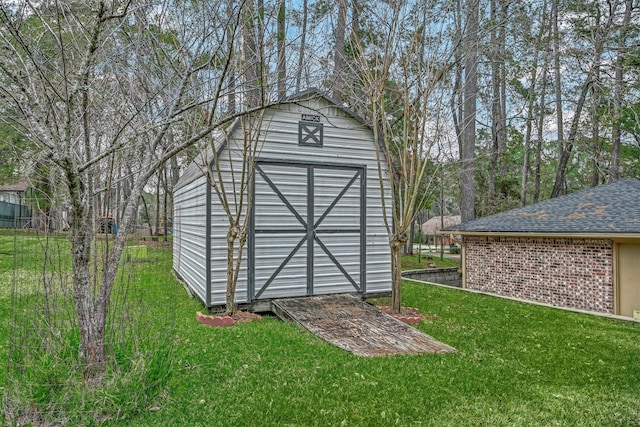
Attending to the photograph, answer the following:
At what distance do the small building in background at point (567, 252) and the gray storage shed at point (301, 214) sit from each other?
4443 millimetres

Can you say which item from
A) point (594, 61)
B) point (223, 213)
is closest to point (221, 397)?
point (223, 213)

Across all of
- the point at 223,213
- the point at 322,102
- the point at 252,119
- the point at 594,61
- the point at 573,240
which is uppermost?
the point at 594,61

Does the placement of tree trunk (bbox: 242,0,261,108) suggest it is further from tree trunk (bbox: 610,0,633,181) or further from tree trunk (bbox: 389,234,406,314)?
tree trunk (bbox: 610,0,633,181)

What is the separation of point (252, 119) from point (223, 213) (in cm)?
145

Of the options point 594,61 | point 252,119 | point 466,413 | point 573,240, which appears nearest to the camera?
point 466,413

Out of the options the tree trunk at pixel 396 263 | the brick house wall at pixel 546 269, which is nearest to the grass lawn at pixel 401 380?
the tree trunk at pixel 396 263

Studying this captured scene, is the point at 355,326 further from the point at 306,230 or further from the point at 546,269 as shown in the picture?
the point at 546,269

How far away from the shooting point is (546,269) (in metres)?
9.40

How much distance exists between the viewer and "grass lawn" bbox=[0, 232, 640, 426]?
3.01 metres

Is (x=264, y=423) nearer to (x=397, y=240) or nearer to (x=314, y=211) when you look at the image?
(x=397, y=240)

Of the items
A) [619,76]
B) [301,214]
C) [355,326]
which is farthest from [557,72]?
[355,326]

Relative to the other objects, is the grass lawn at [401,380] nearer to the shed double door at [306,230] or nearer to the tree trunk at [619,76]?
the shed double door at [306,230]

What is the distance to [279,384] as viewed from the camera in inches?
138

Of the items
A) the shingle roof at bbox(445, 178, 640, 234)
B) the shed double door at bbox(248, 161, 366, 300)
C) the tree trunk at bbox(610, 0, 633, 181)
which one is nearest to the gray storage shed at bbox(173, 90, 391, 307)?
the shed double door at bbox(248, 161, 366, 300)
